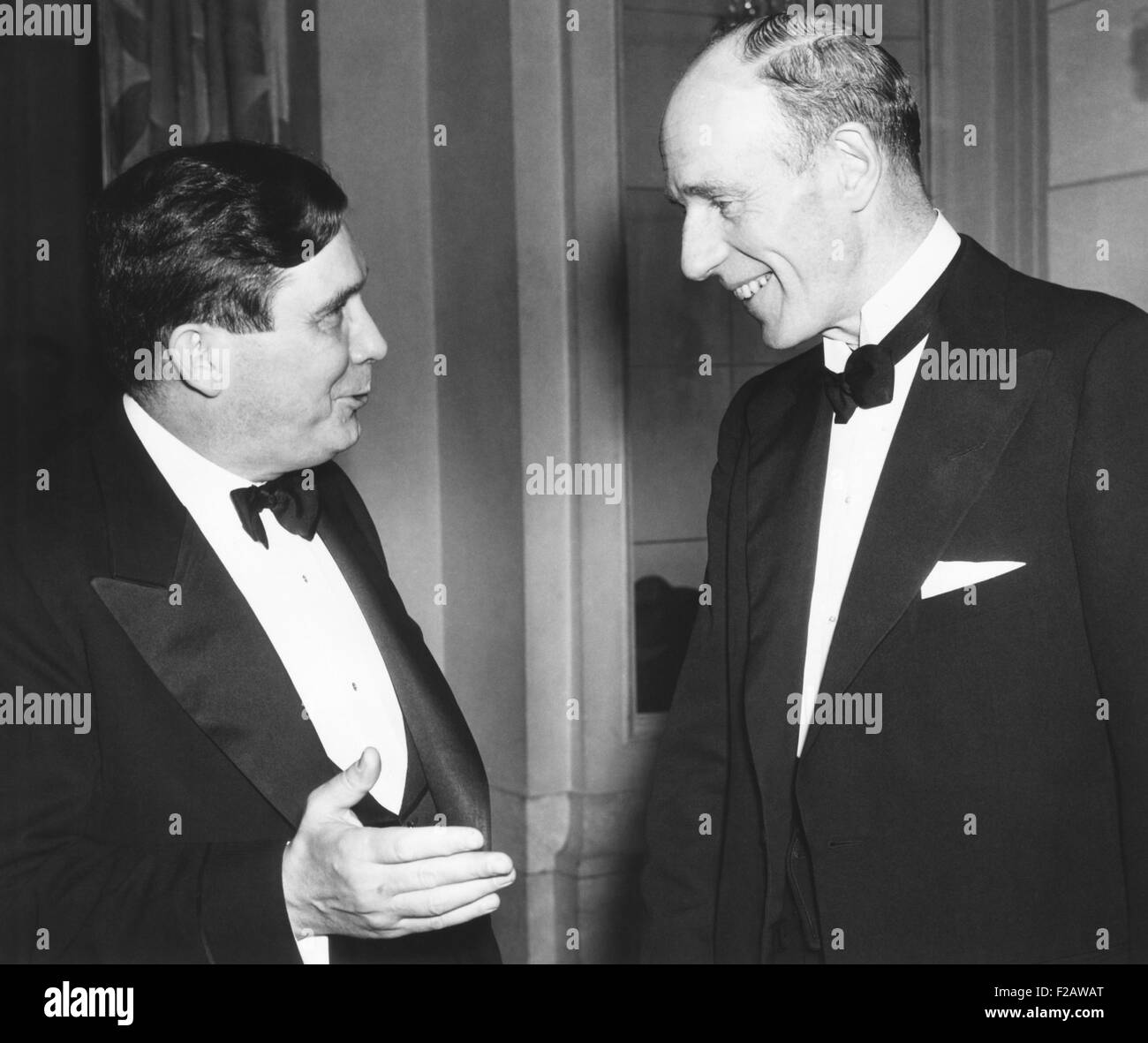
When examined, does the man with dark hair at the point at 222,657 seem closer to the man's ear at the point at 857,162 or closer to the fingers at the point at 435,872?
the fingers at the point at 435,872

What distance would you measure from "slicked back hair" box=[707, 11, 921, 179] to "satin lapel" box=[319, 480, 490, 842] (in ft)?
2.57

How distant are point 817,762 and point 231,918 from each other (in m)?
0.69

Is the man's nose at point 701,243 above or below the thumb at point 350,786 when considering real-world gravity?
above

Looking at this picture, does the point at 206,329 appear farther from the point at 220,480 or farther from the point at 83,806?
the point at 83,806

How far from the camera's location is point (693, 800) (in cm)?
179

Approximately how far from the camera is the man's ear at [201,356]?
161 centimetres

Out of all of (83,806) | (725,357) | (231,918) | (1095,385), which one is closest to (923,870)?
(1095,385)

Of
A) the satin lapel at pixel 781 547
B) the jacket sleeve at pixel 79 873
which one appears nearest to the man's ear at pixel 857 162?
the satin lapel at pixel 781 547

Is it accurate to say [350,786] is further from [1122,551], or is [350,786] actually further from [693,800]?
[1122,551]

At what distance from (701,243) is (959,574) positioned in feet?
1.70

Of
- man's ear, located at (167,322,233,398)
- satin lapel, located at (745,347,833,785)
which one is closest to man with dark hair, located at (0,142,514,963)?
man's ear, located at (167,322,233,398)

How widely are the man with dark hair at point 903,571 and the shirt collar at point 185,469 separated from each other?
66 cm

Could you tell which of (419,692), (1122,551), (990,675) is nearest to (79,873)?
(419,692)

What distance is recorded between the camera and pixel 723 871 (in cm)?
175
